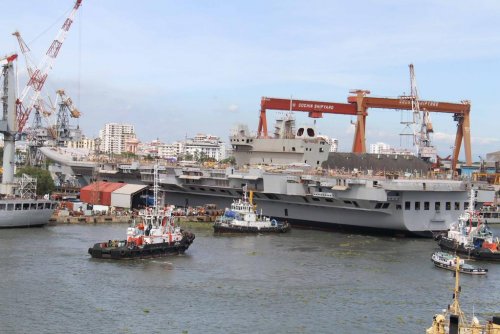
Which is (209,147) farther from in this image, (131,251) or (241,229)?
(131,251)

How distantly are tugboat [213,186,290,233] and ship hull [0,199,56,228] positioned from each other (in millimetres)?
10400

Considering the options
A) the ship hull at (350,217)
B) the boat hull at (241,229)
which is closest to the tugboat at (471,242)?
the ship hull at (350,217)

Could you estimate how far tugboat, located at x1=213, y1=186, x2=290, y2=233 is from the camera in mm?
40688

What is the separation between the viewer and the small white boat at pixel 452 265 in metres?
29.0

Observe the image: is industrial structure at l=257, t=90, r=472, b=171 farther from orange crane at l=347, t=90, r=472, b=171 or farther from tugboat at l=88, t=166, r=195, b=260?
tugboat at l=88, t=166, r=195, b=260

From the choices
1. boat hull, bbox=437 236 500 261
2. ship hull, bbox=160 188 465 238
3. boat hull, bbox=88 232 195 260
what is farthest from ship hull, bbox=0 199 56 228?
boat hull, bbox=437 236 500 261

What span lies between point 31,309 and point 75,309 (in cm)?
139

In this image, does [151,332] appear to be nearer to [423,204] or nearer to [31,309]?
[31,309]

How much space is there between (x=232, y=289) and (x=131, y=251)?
7.16 meters

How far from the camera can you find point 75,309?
21656 millimetres

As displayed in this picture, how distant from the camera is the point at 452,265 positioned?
29812mm

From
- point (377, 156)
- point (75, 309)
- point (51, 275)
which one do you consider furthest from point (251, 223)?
point (377, 156)

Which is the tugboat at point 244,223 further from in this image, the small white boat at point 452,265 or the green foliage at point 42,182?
the green foliage at point 42,182

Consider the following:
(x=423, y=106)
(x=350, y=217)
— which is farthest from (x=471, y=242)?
(x=423, y=106)
